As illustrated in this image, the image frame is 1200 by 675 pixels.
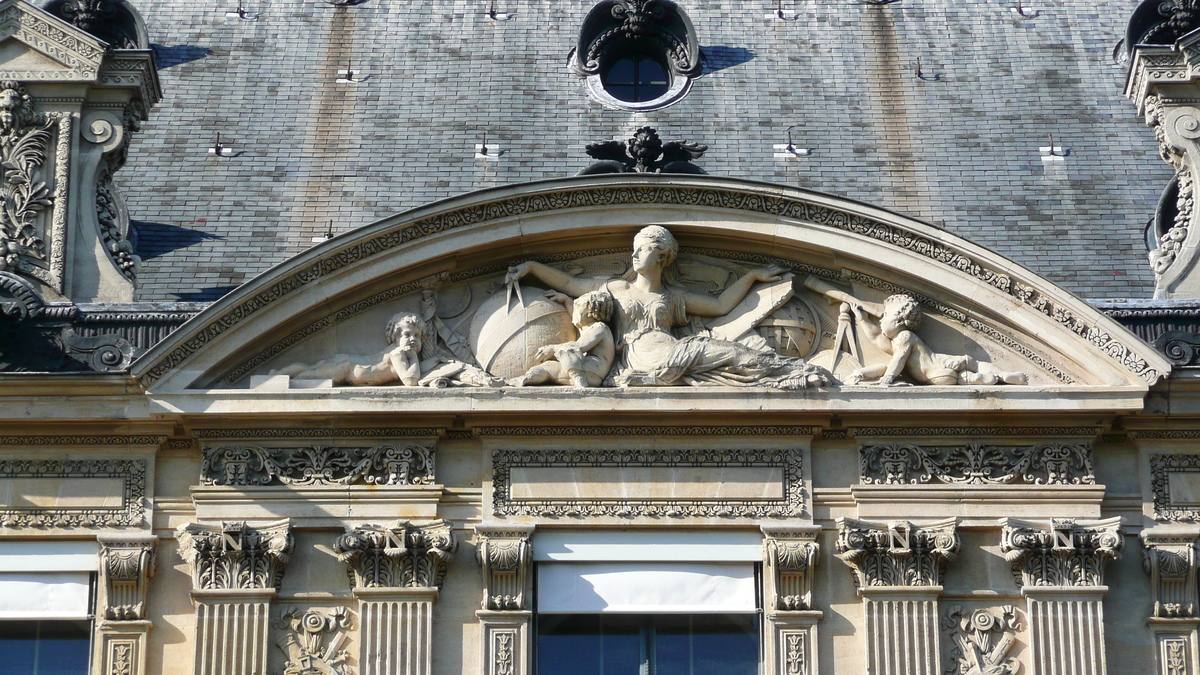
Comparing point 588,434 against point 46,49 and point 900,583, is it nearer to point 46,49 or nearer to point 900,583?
point 900,583

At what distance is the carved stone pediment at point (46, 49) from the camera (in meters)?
23.3

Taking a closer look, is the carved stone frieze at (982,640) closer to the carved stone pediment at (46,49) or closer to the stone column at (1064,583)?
the stone column at (1064,583)

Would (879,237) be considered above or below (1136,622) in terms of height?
above

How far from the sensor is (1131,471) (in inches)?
854

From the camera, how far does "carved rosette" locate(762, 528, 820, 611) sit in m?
21.1

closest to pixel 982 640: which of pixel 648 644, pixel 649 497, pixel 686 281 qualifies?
pixel 648 644

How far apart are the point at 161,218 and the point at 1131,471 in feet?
32.3

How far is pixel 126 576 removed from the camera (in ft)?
69.2

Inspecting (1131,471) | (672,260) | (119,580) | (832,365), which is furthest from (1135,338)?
(119,580)

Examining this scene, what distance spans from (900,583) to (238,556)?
222 inches

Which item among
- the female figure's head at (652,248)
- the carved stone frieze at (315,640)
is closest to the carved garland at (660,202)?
the female figure's head at (652,248)

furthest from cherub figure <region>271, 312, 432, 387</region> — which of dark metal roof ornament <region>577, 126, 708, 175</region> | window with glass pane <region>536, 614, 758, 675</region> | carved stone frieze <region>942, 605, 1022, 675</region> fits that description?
carved stone frieze <region>942, 605, 1022, 675</region>

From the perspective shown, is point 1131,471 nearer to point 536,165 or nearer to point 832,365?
point 832,365

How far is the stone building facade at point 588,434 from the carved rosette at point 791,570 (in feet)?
0.09
